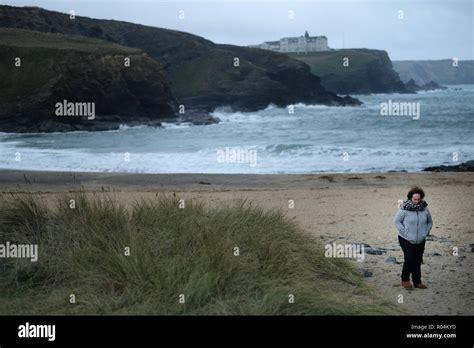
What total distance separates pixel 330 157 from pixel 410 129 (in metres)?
13.1

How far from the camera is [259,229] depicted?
734 centimetres

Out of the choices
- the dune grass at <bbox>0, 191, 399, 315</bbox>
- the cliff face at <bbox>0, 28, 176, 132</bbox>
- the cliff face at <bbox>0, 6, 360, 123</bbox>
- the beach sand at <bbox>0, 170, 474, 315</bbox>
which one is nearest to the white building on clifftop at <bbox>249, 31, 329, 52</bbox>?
the cliff face at <bbox>0, 6, 360, 123</bbox>

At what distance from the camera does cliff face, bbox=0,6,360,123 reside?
77250 mm

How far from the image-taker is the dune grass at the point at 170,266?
5.64 meters

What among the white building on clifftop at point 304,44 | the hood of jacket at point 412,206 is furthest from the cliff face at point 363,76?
the hood of jacket at point 412,206

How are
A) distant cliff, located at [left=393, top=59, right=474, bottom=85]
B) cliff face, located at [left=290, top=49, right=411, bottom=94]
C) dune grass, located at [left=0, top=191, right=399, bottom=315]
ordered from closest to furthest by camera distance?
dune grass, located at [left=0, top=191, right=399, bottom=315], distant cliff, located at [left=393, top=59, right=474, bottom=85], cliff face, located at [left=290, top=49, right=411, bottom=94]

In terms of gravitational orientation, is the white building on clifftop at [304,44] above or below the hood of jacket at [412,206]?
above

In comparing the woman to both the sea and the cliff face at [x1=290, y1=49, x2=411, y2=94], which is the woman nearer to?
the sea

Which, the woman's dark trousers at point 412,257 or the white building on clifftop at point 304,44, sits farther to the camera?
the white building on clifftop at point 304,44

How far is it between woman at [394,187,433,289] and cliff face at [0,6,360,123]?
63.5 m

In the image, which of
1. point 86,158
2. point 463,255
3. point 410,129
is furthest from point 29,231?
point 410,129

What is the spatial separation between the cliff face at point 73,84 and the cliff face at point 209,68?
31.8 ft

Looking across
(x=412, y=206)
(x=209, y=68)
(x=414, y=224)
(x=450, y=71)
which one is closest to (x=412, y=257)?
(x=414, y=224)

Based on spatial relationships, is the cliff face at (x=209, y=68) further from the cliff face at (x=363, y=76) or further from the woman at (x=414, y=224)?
the woman at (x=414, y=224)
